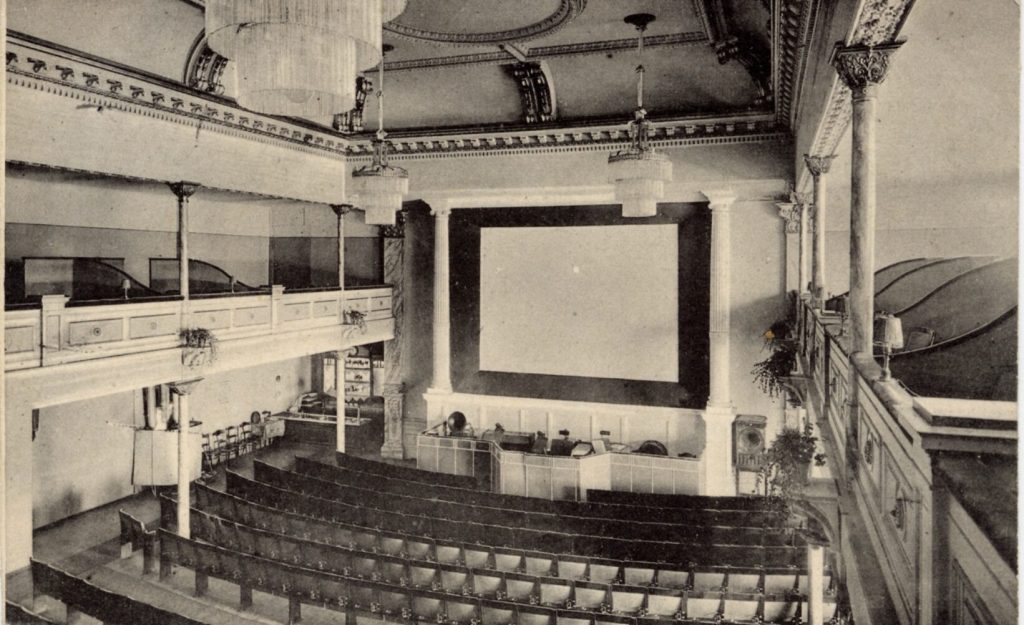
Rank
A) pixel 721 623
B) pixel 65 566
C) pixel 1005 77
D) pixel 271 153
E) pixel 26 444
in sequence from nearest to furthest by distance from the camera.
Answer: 1. pixel 1005 77
2. pixel 721 623
3. pixel 26 444
4. pixel 65 566
5. pixel 271 153

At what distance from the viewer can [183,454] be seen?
9945 mm

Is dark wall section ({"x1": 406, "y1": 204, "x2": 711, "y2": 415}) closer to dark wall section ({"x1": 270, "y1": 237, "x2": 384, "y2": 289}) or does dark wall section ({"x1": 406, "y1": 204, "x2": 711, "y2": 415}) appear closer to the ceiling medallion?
dark wall section ({"x1": 270, "y1": 237, "x2": 384, "y2": 289})

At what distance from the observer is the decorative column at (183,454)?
968 centimetres

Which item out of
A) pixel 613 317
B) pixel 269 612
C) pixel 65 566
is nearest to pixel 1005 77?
pixel 613 317

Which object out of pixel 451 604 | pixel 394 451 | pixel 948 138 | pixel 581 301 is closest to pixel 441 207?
pixel 581 301

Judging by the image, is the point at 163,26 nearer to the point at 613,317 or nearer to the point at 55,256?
the point at 55,256

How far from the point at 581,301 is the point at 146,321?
24.9 feet

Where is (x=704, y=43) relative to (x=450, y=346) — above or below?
above

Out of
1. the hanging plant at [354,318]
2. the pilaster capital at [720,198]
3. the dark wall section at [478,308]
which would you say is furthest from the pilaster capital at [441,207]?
the pilaster capital at [720,198]

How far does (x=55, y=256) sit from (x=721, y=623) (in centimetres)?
1064

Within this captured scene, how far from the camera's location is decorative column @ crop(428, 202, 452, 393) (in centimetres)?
1415

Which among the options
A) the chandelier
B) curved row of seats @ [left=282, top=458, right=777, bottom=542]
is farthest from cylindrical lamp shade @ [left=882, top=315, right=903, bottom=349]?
curved row of seats @ [left=282, top=458, right=777, bottom=542]

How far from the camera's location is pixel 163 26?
32.0ft

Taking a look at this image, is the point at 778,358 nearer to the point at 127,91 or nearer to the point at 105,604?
the point at 105,604
